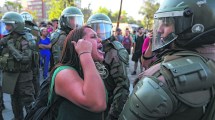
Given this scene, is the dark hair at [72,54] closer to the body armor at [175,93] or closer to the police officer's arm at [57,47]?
the body armor at [175,93]

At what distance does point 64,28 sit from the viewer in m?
4.38

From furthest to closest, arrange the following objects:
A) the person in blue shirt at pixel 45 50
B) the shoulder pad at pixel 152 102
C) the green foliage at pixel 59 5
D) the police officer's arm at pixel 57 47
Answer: the green foliage at pixel 59 5, the person in blue shirt at pixel 45 50, the police officer's arm at pixel 57 47, the shoulder pad at pixel 152 102

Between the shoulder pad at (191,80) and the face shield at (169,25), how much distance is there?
263 mm

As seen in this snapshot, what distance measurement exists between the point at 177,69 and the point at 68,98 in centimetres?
87

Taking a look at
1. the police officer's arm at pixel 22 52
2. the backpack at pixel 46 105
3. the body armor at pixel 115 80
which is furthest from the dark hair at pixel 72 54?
the police officer's arm at pixel 22 52

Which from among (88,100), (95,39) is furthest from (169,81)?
(95,39)

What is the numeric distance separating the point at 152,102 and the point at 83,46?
89cm

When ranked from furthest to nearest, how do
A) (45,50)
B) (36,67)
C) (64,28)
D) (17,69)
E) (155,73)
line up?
(45,50) → (36,67) → (64,28) → (17,69) → (155,73)

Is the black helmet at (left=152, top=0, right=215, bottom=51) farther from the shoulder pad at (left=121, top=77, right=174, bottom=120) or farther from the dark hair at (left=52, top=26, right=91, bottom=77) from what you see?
the dark hair at (left=52, top=26, right=91, bottom=77)

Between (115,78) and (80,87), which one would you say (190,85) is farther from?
(115,78)

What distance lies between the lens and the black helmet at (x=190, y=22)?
1.29 meters

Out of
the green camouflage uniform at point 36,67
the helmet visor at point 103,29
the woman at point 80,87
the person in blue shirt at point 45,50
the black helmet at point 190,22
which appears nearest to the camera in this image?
the black helmet at point 190,22

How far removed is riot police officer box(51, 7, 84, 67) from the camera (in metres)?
4.14

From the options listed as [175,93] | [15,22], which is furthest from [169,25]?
[15,22]
